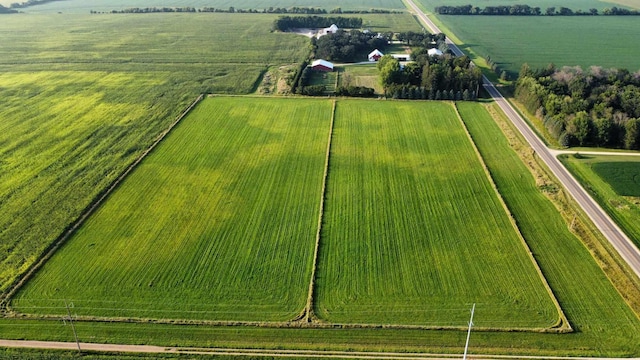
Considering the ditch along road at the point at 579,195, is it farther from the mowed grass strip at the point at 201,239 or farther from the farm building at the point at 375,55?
the farm building at the point at 375,55

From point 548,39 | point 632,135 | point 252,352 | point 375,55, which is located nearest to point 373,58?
point 375,55

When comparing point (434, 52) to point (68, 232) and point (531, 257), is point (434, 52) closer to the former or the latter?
point (531, 257)

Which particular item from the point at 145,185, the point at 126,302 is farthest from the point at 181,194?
the point at 126,302

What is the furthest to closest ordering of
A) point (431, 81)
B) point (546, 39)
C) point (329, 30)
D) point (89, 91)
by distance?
point (329, 30) < point (546, 39) < point (89, 91) < point (431, 81)

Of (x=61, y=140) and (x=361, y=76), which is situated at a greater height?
(x=361, y=76)

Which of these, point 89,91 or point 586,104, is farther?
point 89,91

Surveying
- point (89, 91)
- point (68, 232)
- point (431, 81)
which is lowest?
point (68, 232)
